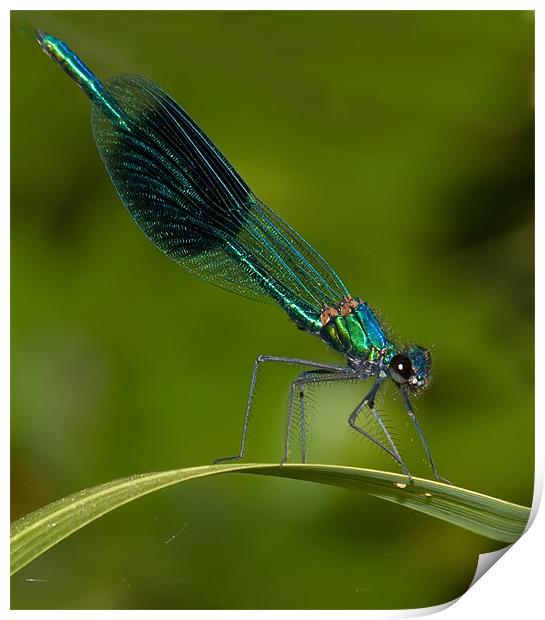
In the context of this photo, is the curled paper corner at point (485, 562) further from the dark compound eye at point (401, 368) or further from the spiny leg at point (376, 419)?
the dark compound eye at point (401, 368)

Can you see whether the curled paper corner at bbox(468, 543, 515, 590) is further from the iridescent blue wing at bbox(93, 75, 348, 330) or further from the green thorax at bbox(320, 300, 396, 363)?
the iridescent blue wing at bbox(93, 75, 348, 330)

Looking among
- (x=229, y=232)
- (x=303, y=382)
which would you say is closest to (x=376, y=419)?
(x=303, y=382)

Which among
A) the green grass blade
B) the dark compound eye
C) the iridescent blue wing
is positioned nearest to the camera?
the green grass blade

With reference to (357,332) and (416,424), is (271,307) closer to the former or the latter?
(357,332)

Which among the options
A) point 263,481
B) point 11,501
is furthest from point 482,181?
point 11,501

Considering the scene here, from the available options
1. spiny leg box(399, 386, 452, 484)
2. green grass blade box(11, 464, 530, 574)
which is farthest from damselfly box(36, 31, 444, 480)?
green grass blade box(11, 464, 530, 574)
